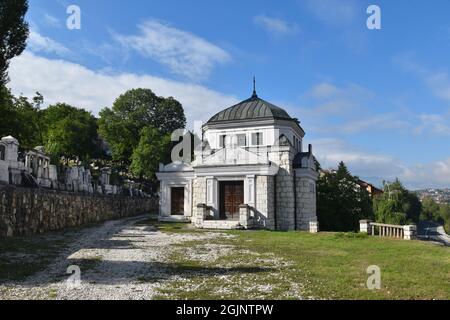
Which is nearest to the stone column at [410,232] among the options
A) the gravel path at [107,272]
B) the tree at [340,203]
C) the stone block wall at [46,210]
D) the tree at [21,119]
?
the gravel path at [107,272]

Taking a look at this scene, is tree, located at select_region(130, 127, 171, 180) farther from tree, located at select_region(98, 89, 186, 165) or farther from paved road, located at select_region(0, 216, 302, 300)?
paved road, located at select_region(0, 216, 302, 300)

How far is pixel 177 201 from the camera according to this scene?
110 ft

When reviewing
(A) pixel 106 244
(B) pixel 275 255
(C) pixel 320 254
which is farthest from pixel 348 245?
(A) pixel 106 244

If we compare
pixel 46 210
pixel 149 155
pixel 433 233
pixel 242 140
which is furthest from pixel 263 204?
pixel 433 233

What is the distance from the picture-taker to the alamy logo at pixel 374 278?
10016mm

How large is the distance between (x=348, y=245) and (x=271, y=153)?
44.4 feet

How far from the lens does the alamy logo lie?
32.9 feet

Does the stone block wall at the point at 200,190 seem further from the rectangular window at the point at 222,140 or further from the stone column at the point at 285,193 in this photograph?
the stone column at the point at 285,193

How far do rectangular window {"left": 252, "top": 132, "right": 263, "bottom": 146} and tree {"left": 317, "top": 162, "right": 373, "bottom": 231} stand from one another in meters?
13.1

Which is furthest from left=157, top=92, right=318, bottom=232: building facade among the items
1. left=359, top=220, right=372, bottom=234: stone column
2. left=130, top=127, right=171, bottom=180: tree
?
left=130, top=127, right=171, bottom=180: tree

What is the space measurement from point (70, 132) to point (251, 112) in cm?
3187

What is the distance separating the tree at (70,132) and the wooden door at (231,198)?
28841mm
